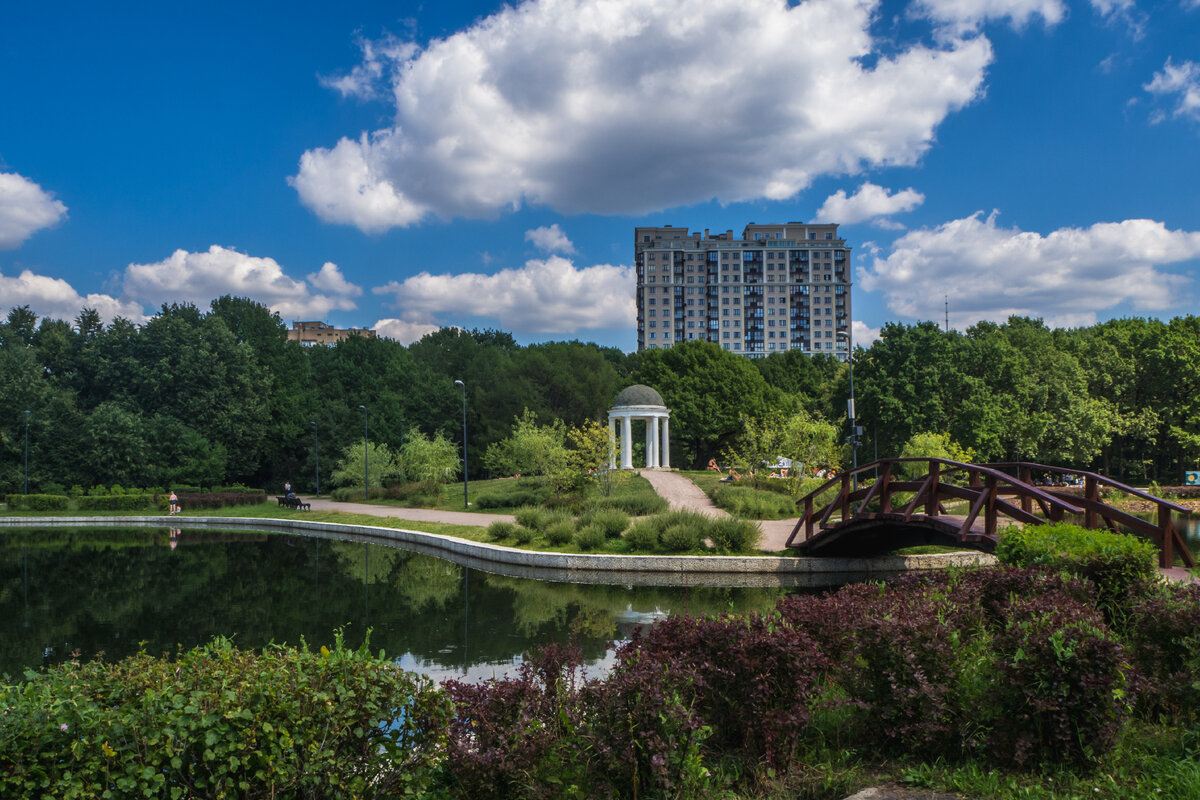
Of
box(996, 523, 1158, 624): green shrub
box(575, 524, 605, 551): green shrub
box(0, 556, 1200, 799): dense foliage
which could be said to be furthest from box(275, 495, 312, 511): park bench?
box(0, 556, 1200, 799): dense foliage

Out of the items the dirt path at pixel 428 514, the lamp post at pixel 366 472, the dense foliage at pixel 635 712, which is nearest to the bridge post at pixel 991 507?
the dense foliage at pixel 635 712

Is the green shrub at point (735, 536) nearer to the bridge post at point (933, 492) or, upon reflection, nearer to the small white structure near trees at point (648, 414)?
the bridge post at point (933, 492)

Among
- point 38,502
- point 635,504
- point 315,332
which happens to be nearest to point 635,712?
point 635,504

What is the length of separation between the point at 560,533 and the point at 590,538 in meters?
1.24

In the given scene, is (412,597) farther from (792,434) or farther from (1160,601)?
(792,434)

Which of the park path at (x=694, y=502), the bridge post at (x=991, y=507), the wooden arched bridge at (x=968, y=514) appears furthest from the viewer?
the park path at (x=694, y=502)

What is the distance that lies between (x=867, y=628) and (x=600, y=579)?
12830 millimetres

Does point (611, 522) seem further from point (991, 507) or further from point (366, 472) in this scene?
point (366, 472)

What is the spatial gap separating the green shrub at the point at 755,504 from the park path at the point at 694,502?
43 centimetres

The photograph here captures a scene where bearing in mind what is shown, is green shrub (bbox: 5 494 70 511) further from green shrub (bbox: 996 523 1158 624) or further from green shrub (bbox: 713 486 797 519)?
green shrub (bbox: 996 523 1158 624)

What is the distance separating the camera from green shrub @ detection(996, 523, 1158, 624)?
6316mm

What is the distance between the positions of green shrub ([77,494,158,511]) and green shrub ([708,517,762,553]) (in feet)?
114

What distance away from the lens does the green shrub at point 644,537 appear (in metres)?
18.3

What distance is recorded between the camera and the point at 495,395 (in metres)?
55.5
